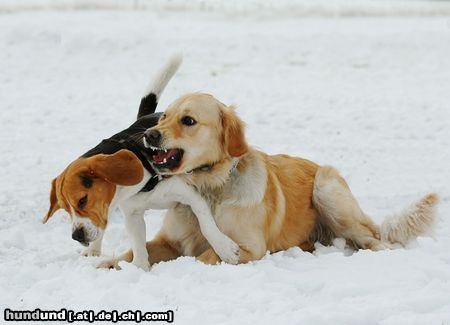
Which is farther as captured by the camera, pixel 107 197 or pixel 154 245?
pixel 154 245

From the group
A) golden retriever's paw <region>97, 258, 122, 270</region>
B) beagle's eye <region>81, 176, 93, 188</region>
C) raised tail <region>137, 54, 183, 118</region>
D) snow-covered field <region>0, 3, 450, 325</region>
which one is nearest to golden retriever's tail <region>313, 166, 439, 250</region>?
snow-covered field <region>0, 3, 450, 325</region>

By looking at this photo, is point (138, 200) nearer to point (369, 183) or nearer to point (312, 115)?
point (369, 183)

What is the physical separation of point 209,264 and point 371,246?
1320 millimetres

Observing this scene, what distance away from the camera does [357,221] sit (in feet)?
16.5

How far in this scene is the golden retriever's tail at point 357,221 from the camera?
4898mm

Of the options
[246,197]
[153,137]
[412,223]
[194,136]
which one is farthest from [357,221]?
[153,137]

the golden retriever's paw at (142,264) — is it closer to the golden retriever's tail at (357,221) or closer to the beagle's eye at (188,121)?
the beagle's eye at (188,121)

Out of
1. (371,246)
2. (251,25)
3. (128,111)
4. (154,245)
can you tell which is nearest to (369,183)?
(371,246)

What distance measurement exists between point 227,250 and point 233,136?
0.72 metres

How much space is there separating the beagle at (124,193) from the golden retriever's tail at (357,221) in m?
1.00

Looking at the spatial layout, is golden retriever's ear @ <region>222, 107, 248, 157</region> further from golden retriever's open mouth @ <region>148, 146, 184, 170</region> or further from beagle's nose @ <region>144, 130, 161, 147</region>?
beagle's nose @ <region>144, 130, 161, 147</region>

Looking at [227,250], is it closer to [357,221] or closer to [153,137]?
[153,137]

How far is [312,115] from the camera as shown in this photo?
9.91 metres

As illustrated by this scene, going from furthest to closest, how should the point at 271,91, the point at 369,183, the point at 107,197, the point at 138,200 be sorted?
the point at 271,91 < the point at 369,183 < the point at 138,200 < the point at 107,197
